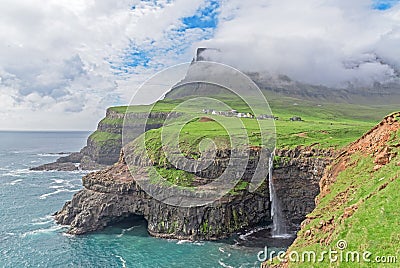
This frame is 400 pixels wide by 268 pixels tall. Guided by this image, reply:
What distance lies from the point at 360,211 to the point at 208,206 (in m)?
52.5

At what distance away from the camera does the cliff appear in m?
26.8

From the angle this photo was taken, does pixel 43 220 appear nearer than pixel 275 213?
No

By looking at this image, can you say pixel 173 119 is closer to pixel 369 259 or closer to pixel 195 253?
pixel 195 253

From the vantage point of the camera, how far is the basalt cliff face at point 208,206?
264 ft

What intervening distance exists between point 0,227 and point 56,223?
43.5 feet

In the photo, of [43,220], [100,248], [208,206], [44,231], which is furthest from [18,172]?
[208,206]

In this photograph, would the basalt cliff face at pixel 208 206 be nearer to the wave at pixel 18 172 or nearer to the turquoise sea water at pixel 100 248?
the turquoise sea water at pixel 100 248

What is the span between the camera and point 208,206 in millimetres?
81188

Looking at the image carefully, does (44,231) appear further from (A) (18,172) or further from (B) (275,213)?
(A) (18,172)

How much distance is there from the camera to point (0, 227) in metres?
87.6

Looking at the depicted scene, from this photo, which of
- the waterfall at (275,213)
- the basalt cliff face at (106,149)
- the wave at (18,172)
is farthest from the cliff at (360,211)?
the wave at (18,172)

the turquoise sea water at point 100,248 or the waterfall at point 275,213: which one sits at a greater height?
the waterfall at point 275,213

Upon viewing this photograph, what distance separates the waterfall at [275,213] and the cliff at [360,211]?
3523 centimetres

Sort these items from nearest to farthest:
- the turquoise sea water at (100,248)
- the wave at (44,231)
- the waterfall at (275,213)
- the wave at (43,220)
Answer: the turquoise sea water at (100,248)
the waterfall at (275,213)
the wave at (44,231)
the wave at (43,220)
